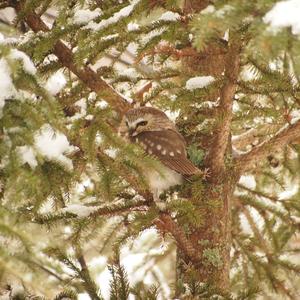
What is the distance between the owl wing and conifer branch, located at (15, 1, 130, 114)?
1.23ft

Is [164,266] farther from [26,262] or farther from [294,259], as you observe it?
[26,262]

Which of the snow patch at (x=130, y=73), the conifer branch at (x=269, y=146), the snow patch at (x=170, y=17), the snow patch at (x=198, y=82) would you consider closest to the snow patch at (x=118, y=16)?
the snow patch at (x=170, y=17)

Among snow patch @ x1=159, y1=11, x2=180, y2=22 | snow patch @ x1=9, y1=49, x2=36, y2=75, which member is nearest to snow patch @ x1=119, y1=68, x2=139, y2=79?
snow patch @ x1=159, y1=11, x2=180, y2=22

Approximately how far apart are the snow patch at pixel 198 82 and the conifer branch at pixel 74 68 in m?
0.54

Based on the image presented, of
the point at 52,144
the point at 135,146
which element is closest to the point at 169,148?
the point at 135,146

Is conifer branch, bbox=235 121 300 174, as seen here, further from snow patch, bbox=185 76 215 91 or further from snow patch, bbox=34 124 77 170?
snow patch, bbox=34 124 77 170

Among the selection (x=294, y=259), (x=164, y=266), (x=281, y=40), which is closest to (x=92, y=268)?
(x=164, y=266)

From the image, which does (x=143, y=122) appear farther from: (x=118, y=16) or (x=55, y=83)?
(x=118, y=16)

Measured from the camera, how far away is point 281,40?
190 cm

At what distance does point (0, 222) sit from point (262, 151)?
6.90 feet

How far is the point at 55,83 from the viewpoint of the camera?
3.28 metres

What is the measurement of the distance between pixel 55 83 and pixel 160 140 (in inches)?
38.6

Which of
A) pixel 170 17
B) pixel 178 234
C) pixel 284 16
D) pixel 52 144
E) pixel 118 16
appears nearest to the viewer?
pixel 284 16

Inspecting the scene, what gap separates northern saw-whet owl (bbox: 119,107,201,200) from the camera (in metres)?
3.70
